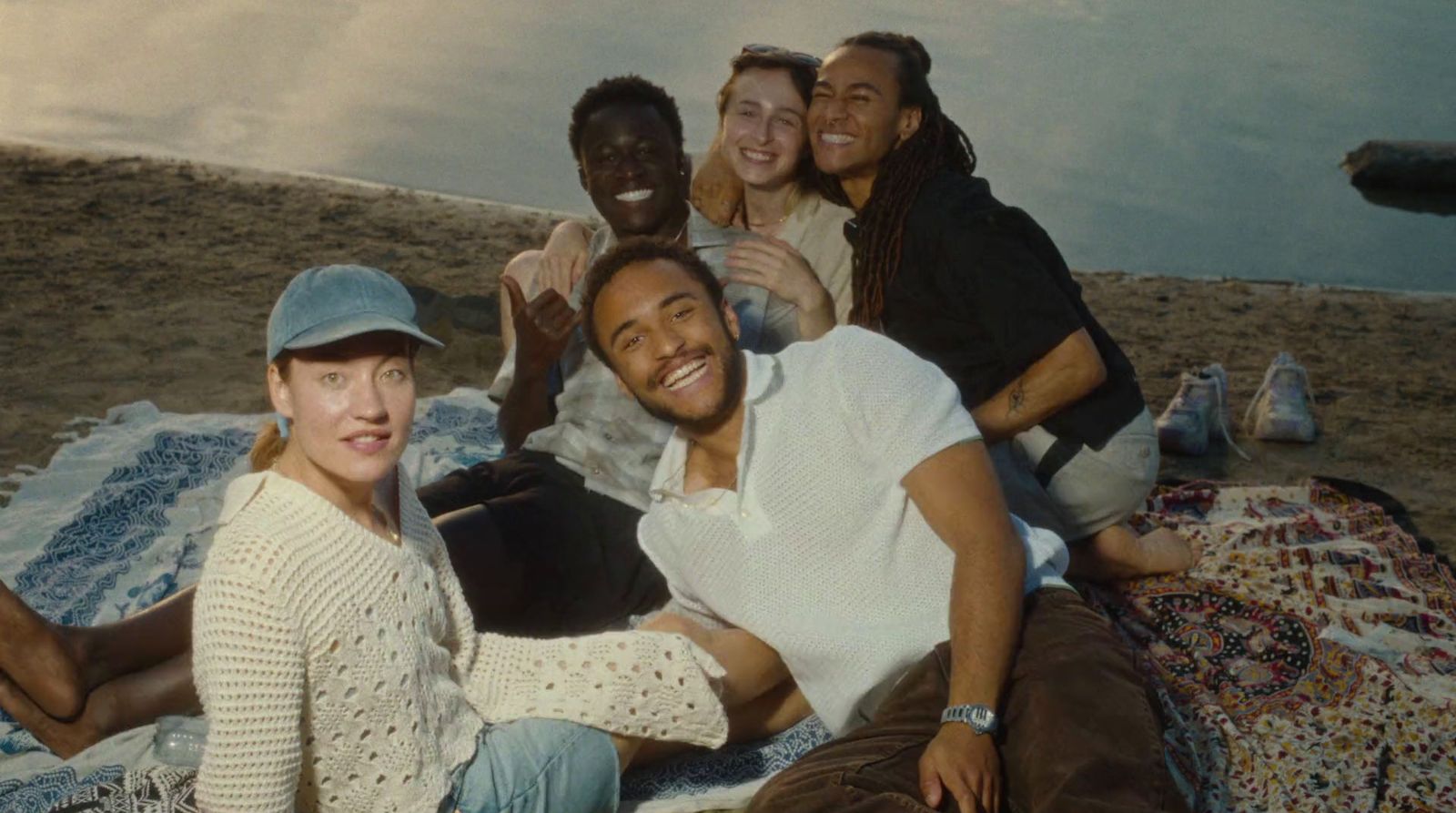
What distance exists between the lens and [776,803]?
99.7 inches

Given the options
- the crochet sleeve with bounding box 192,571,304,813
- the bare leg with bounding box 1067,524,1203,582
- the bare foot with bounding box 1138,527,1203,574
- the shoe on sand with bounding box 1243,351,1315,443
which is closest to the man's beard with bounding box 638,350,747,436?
the crochet sleeve with bounding box 192,571,304,813

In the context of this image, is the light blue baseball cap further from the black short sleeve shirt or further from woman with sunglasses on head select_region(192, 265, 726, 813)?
the black short sleeve shirt

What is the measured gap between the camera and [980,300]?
3598mm

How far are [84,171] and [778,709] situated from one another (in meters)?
6.26

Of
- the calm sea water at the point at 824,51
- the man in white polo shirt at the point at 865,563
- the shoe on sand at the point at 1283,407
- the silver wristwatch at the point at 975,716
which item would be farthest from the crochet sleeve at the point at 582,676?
the calm sea water at the point at 824,51

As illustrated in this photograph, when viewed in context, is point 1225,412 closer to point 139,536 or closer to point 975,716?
point 975,716

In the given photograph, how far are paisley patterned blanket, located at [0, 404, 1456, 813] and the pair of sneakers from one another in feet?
1.88

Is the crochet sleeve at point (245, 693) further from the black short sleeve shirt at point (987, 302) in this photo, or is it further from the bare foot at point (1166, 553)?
the bare foot at point (1166, 553)

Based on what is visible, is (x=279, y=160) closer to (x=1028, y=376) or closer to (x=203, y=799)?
(x=1028, y=376)

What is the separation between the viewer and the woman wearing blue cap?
2.19 metres

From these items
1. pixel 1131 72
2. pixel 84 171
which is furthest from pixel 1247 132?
pixel 84 171

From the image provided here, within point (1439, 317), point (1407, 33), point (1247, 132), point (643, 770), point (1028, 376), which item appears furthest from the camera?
point (1407, 33)

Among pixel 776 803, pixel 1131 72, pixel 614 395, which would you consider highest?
pixel 1131 72

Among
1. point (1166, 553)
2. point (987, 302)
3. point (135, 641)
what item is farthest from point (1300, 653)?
point (135, 641)
